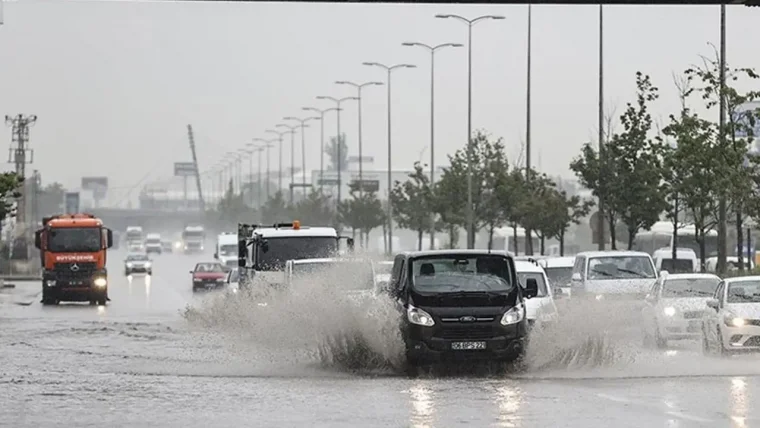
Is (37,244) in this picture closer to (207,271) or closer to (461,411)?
(207,271)

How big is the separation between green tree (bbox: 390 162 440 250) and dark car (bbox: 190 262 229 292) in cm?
1457

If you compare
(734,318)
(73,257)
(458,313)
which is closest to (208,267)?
(73,257)

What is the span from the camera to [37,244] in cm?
6156

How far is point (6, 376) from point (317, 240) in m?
15.1

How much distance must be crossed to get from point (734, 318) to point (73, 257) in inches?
1411

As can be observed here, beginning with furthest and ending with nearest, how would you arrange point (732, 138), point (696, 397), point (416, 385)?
point (732, 138) → point (416, 385) → point (696, 397)

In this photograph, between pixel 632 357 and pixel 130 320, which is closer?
pixel 632 357

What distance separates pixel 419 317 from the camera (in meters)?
25.0

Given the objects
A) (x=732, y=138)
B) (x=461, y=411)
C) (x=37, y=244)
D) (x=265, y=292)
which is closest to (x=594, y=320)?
(x=461, y=411)

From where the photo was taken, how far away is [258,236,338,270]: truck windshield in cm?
4028

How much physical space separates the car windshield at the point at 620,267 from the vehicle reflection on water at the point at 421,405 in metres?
18.0

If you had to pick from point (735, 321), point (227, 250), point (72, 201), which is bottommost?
point (227, 250)

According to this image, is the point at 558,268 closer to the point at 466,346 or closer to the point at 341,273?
the point at 341,273

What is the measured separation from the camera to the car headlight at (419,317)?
24938 millimetres
